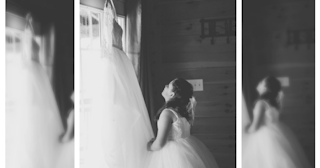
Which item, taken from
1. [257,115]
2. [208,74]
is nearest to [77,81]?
[208,74]

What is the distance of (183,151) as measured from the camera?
8.27 ft

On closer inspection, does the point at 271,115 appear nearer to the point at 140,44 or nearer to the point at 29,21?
the point at 140,44

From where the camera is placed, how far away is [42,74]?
9.00 ft

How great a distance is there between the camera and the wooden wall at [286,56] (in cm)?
242

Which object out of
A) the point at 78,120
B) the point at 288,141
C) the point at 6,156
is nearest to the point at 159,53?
the point at 78,120

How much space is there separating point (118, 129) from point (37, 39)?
905 millimetres

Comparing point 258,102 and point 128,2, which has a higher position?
point 128,2

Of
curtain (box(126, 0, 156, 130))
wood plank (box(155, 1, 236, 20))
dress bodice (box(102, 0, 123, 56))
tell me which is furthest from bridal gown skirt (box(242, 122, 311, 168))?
dress bodice (box(102, 0, 123, 56))

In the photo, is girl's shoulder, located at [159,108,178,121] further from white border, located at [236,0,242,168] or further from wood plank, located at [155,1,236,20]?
wood plank, located at [155,1,236,20]

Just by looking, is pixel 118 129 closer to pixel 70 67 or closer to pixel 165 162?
pixel 165 162

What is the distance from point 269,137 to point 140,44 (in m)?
1.10

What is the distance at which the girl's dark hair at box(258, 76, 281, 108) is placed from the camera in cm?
247
